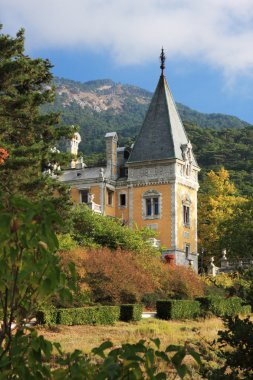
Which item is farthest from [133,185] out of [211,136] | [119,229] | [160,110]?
[211,136]

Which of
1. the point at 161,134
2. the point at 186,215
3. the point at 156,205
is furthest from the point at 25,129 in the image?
the point at 186,215

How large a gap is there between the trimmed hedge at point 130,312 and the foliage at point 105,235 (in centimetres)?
1072

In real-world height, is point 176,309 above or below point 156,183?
below

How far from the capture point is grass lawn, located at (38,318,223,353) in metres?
18.2

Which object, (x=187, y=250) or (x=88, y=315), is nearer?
(x=88, y=315)

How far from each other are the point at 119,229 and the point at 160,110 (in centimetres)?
1784

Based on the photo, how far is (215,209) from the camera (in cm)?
5766

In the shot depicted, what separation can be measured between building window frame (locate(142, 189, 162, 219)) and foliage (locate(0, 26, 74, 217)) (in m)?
23.3

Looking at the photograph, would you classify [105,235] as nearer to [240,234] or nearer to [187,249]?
[187,249]

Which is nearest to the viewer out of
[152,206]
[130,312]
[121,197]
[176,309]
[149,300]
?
[130,312]

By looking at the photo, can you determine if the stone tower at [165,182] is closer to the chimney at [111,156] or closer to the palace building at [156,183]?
the palace building at [156,183]

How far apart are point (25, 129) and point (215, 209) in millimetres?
34526

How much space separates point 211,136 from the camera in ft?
285

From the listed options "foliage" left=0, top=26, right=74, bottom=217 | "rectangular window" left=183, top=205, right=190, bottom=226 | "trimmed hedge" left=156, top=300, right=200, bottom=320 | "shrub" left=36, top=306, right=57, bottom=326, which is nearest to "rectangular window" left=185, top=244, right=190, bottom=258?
"rectangular window" left=183, top=205, right=190, bottom=226
